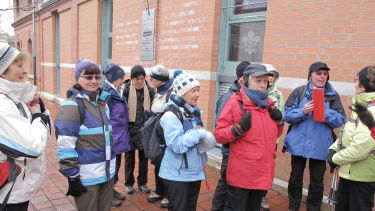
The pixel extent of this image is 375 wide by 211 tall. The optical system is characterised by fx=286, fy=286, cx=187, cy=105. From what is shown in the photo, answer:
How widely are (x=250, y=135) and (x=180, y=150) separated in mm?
679

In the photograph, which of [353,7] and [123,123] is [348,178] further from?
[123,123]

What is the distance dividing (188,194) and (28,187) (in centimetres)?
140

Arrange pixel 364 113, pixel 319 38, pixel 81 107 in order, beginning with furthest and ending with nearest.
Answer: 1. pixel 319 38
2. pixel 81 107
3. pixel 364 113

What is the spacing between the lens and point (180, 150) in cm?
259

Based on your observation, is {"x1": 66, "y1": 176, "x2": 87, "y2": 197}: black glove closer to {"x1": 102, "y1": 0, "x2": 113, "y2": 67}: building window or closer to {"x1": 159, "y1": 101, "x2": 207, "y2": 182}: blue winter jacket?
{"x1": 159, "y1": 101, "x2": 207, "y2": 182}: blue winter jacket

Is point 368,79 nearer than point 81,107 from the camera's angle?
No

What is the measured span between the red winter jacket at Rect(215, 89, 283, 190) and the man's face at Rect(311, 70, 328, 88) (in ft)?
3.14

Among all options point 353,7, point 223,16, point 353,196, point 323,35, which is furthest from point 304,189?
point 223,16

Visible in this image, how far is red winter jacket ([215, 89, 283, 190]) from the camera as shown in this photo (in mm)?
2699

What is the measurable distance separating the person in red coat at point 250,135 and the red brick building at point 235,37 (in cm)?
155

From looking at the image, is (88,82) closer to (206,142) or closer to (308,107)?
(206,142)

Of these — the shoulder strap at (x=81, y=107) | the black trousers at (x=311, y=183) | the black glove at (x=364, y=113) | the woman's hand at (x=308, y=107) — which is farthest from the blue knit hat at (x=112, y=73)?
the black glove at (x=364, y=113)

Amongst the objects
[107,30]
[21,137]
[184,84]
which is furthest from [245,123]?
[107,30]

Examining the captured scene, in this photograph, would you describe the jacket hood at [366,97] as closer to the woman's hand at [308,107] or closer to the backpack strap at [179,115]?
the woman's hand at [308,107]
